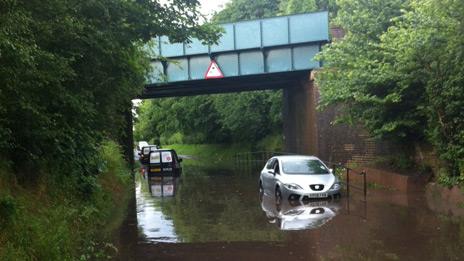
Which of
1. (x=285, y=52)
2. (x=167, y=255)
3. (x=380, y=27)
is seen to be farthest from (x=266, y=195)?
(x=285, y=52)

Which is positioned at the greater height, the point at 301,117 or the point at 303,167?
the point at 301,117

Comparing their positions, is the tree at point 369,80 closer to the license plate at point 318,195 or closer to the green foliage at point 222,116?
the license plate at point 318,195

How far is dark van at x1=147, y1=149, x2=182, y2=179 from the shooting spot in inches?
1252

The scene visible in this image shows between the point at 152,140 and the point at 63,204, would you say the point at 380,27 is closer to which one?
the point at 63,204

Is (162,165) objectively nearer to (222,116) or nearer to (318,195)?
(318,195)

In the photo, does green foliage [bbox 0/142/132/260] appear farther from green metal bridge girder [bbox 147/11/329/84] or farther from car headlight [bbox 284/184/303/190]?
green metal bridge girder [bbox 147/11/329/84]

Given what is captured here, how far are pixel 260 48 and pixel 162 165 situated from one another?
8523 mm

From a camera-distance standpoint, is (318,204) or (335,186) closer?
(318,204)

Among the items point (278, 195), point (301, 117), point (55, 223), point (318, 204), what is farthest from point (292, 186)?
point (301, 117)

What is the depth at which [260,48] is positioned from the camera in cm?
3312

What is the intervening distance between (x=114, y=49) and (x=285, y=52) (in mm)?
21958

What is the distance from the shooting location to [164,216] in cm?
1484

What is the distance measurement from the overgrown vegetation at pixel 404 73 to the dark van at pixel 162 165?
11.1m

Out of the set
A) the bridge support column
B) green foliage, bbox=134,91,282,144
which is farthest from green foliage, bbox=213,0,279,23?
the bridge support column
